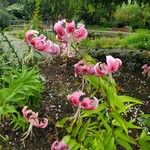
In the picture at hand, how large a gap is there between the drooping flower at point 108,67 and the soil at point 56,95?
93cm

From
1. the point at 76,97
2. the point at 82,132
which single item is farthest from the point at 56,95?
the point at 76,97

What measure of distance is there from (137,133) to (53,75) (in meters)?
1.93

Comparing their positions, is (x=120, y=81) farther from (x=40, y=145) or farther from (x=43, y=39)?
(x=43, y=39)

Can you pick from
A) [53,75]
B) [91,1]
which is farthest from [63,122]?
[91,1]

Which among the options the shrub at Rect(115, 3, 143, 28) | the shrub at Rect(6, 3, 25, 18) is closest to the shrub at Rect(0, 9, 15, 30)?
the shrub at Rect(6, 3, 25, 18)

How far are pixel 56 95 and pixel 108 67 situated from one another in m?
2.29

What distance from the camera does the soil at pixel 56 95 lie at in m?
4.25

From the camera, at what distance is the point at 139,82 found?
21.3 feet

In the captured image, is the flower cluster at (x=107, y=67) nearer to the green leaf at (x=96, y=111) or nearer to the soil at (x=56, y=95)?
the green leaf at (x=96, y=111)

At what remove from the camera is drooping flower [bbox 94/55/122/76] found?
3.06 metres

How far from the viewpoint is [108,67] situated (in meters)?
3.07

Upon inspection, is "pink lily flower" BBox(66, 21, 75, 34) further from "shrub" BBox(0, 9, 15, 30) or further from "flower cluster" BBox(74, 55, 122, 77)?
"shrub" BBox(0, 9, 15, 30)

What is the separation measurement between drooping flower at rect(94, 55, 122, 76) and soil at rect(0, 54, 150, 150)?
3.06ft

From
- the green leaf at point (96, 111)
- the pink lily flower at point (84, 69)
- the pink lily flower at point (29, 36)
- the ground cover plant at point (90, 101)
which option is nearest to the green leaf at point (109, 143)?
the ground cover plant at point (90, 101)
